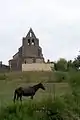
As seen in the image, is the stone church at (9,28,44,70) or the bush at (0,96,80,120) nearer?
the bush at (0,96,80,120)

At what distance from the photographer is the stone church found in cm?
10972

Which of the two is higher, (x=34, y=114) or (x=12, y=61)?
(x=12, y=61)

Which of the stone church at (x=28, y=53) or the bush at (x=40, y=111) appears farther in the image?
the stone church at (x=28, y=53)

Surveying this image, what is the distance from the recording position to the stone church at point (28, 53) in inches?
4320

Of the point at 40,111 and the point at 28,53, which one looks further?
the point at 28,53

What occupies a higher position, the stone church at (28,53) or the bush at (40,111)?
the stone church at (28,53)

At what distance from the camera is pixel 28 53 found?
381 feet

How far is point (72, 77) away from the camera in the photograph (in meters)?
28.3

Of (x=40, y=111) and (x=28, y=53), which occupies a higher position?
(x=28, y=53)

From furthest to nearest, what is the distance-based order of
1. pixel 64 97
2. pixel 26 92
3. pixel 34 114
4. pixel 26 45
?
pixel 26 45, pixel 26 92, pixel 64 97, pixel 34 114

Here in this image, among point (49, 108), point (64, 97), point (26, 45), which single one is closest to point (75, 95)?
point (64, 97)

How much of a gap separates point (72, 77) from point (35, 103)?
641 cm

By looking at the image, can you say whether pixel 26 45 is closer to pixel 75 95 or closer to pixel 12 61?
pixel 12 61

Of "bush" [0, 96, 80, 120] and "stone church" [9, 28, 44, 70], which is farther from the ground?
"stone church" [9, 28, 44, 70]
